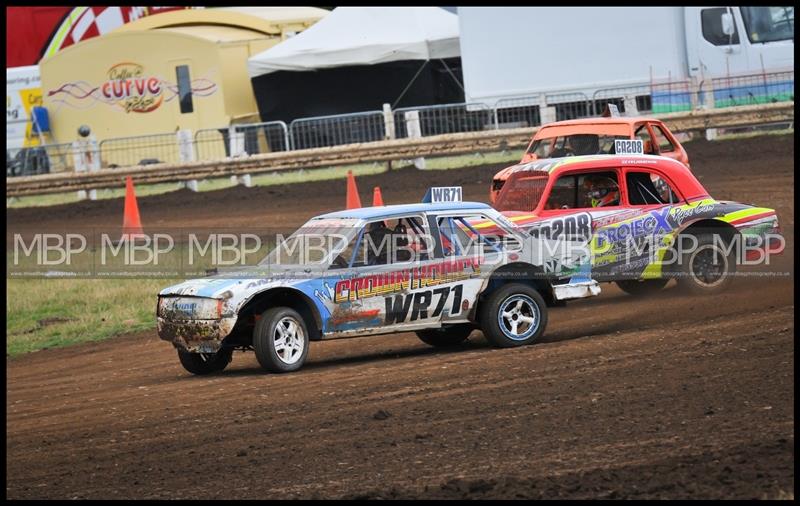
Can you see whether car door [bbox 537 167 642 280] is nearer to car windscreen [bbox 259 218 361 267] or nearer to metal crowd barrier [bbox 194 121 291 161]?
car windscreen [bbox 259 218 361 267]

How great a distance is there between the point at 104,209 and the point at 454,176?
6.78 meters

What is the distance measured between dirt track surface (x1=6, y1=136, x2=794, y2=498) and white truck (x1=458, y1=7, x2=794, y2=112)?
10.8 m

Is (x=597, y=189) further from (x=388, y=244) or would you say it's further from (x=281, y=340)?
(x=281, y=340)

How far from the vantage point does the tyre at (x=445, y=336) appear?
11.4 m

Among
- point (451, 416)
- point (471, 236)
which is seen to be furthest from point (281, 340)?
point (451, 416)

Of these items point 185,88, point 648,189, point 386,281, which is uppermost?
point 185,88

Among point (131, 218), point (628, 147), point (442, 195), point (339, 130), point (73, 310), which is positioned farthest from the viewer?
point (339, 130)

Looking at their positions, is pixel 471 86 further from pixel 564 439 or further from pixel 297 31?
pixel 564 439

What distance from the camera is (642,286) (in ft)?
44.7

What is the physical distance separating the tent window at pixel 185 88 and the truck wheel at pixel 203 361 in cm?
1860

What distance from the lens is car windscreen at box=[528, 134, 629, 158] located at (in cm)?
1667

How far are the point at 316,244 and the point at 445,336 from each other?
5.54 feet

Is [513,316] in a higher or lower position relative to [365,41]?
lower

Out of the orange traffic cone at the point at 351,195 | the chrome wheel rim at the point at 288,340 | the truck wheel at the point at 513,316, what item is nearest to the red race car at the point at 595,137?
the orange traffic cone at the point at 351,195
